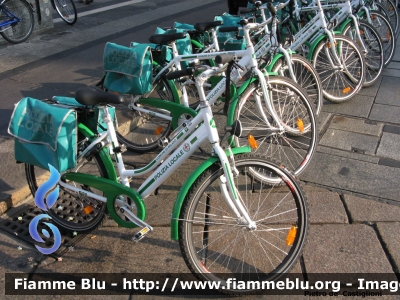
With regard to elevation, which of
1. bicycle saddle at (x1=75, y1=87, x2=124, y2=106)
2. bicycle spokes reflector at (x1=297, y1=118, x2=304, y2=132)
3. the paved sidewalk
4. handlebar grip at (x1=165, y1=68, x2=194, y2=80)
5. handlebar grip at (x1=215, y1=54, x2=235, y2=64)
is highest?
handlebar grip at (x1=215, y1=54, x2=235, y2=64)

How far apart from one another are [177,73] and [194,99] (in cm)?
248

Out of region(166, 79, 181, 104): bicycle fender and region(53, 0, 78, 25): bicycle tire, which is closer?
region(166, 79, 181, 104): bicycle fender

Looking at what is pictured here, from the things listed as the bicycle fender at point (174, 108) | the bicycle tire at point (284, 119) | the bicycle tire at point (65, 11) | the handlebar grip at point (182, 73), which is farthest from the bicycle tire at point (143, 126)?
the bicycle tire at point (65, 11)

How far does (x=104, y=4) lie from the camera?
409 inches

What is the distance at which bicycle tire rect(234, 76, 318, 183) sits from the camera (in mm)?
3465

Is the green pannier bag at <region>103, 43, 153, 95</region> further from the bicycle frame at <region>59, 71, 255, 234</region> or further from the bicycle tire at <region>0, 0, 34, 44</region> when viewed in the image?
the bicycle tire at <region>0, 0, 34, 44</region>

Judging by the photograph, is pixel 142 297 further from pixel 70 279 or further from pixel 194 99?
pixel 194 99

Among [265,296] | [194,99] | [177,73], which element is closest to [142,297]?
[265,296]

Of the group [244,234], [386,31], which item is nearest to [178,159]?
[244,234]

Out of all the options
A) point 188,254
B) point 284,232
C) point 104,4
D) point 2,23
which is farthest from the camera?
point 104,4

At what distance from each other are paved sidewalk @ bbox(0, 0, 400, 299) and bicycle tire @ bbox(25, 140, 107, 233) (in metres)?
0.14

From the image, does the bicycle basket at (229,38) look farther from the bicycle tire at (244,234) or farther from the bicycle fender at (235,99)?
the bicycle tire at (244,234)

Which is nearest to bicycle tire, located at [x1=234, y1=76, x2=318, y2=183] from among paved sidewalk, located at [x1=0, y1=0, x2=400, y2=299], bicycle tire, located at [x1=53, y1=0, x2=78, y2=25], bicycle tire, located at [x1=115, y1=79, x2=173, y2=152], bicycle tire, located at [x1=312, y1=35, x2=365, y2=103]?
paved sidewalk, located at [x1=0, y1=0, x2=400, y2=299]

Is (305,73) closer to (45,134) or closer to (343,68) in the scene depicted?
(343,68)
